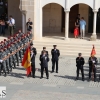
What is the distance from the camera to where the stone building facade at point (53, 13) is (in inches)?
961

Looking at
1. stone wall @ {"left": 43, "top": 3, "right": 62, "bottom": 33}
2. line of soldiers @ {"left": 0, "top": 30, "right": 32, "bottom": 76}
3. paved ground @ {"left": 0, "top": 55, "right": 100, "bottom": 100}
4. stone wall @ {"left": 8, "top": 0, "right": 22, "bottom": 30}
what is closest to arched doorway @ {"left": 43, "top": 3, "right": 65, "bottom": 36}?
stone wall @ {"left": 43, "top": 3, "right": 62, "bottom": 33}

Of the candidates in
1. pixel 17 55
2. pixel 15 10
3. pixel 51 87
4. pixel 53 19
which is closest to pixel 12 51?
pixel 17 55

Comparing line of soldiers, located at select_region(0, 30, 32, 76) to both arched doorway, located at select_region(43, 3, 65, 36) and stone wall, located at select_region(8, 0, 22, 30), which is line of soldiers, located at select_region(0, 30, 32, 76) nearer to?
arched doorway, located at select_region(43, 3, 65, 36)

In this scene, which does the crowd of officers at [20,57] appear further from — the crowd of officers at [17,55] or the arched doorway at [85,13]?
the arched doorway at [85,13]

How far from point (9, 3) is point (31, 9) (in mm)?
5843

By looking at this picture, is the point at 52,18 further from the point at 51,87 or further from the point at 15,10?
the point at 51,87

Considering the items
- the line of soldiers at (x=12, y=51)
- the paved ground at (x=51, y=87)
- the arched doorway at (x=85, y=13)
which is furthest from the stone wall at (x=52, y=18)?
the paved ground at (x=51, y=87)

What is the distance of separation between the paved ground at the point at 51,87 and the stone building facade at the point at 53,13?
6.23m

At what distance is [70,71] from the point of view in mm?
19188

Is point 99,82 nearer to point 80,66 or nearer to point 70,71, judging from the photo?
point 80,66

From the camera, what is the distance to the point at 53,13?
2827 centimetres

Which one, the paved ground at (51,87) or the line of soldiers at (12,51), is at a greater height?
the line of soldiers at (12,51)

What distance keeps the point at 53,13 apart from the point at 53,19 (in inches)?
19.7

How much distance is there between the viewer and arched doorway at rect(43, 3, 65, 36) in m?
28.1
